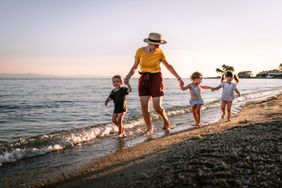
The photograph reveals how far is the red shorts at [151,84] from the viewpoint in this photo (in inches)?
279

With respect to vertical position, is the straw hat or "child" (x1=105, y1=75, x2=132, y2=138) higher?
the straw hat

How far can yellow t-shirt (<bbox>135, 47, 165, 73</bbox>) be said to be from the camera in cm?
702

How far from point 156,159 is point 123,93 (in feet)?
13.6

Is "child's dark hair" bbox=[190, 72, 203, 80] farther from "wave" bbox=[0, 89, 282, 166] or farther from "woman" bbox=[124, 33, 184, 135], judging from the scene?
"wave" bbox=[0, 89, 282, 166]

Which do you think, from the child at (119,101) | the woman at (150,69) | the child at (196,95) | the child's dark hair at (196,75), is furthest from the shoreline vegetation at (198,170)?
the child's dark hair at (196,75)

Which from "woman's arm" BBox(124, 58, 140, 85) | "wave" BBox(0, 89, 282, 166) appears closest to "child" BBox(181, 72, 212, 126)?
"wave" BBox(0, 89, 282, 166)

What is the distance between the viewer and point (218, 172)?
336cm

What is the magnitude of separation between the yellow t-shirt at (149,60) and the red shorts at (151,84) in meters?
0.12

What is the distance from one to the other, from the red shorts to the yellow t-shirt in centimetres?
12

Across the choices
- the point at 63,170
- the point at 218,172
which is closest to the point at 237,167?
the point at 218,172

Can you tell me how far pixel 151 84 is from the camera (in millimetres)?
7090

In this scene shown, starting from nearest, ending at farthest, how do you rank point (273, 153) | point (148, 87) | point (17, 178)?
point (273, 153) < point (17, 178) < point (148, 87)

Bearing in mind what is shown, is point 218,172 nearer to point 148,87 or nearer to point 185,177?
→ point 185,177

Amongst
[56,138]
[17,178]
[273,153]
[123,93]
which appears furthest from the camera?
[123,93]
